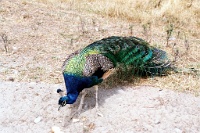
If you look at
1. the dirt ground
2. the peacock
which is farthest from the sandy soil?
the peacock

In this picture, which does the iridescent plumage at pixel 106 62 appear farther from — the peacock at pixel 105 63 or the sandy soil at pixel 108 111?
the sandy soil at pixel 108 111

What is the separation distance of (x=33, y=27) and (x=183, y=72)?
2697mm

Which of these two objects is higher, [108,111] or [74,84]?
[74,84]

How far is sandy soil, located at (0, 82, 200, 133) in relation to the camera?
344cm

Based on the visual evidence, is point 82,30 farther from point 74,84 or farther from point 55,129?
point 55,129

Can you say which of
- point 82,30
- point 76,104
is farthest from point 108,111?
→ point 82,30

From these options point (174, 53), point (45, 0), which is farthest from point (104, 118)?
point (45, 0)

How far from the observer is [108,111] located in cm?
365

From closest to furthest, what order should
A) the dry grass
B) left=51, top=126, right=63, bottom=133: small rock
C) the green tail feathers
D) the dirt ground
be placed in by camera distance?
left=51, top=126, right=63, bottom=133: small rock
the dirt ground
the green tail feathers
the dry grass

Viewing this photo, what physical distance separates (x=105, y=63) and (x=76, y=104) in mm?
555

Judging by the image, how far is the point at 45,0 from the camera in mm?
7137

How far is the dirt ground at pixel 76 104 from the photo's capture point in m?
3.48

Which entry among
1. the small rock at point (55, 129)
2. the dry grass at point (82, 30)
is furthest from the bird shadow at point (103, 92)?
the dry grass at point (82, 30)

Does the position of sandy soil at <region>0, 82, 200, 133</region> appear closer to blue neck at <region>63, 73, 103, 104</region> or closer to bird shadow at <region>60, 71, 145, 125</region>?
bird shadow at <region>60, 71, 145, 125</region>
